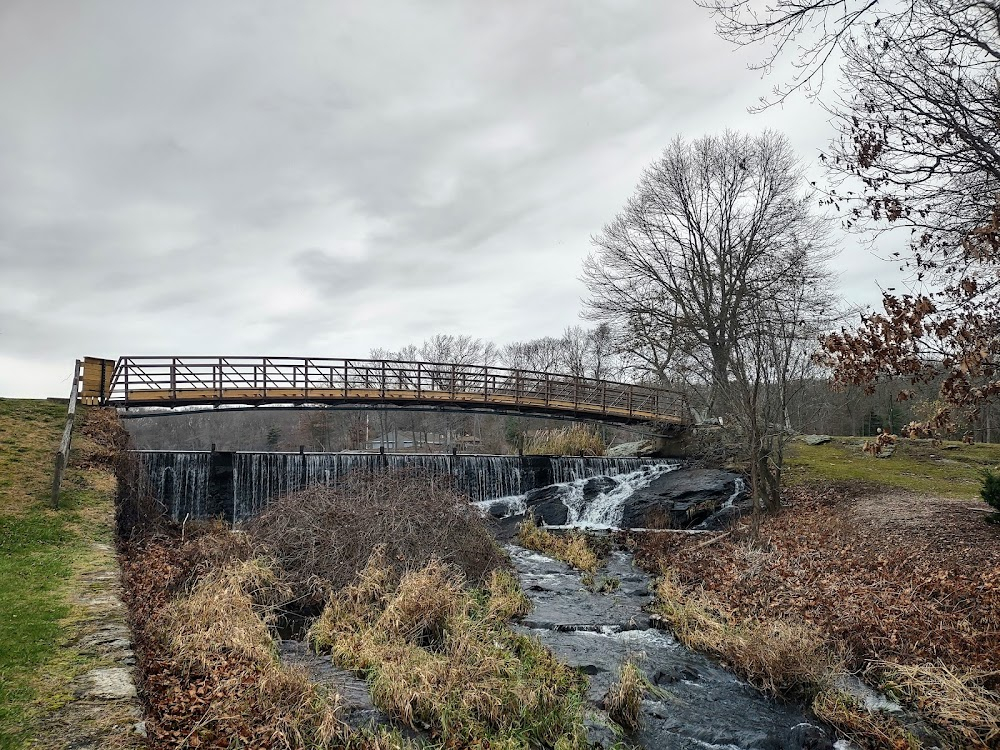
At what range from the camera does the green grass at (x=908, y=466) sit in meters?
16.5

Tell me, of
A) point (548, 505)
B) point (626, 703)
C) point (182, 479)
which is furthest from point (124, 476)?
point (548, 505)

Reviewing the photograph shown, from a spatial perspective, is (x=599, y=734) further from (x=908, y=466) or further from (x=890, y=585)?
(x=908, y=466)

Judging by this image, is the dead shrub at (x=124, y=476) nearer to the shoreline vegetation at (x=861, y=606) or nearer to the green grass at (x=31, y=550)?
the green grass at (x=31, y=550)

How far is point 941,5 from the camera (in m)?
4.80

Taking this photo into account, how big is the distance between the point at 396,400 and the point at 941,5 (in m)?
18.0

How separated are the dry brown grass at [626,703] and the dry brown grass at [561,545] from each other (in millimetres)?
6101

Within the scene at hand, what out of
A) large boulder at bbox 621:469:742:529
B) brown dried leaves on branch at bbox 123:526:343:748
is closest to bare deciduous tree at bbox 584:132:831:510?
large boulder at bbox 621:469:742:529

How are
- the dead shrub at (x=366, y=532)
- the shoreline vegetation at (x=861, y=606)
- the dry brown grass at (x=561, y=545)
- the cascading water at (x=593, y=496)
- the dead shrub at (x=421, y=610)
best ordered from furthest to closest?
the cascading water at (x=593, y=496) → the dry brown grass at (x=561, y=545) → the dead shrub at (x=366, y=532) → the dead shrub at (x=421, y=610) → the shoreline vegetation at (x=861, y=606)

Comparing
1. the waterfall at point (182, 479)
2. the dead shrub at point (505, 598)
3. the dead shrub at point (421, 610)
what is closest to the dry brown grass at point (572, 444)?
the waterfall at point (182, 479)

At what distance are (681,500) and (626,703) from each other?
38.9 feet

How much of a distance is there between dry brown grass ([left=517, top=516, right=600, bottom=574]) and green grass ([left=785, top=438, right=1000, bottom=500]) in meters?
7.46

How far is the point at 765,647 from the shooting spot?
23.8 ft

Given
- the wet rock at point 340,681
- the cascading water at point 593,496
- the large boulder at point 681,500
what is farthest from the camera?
the cascading water at point 593,496

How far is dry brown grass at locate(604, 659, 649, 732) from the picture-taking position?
6309 mm
